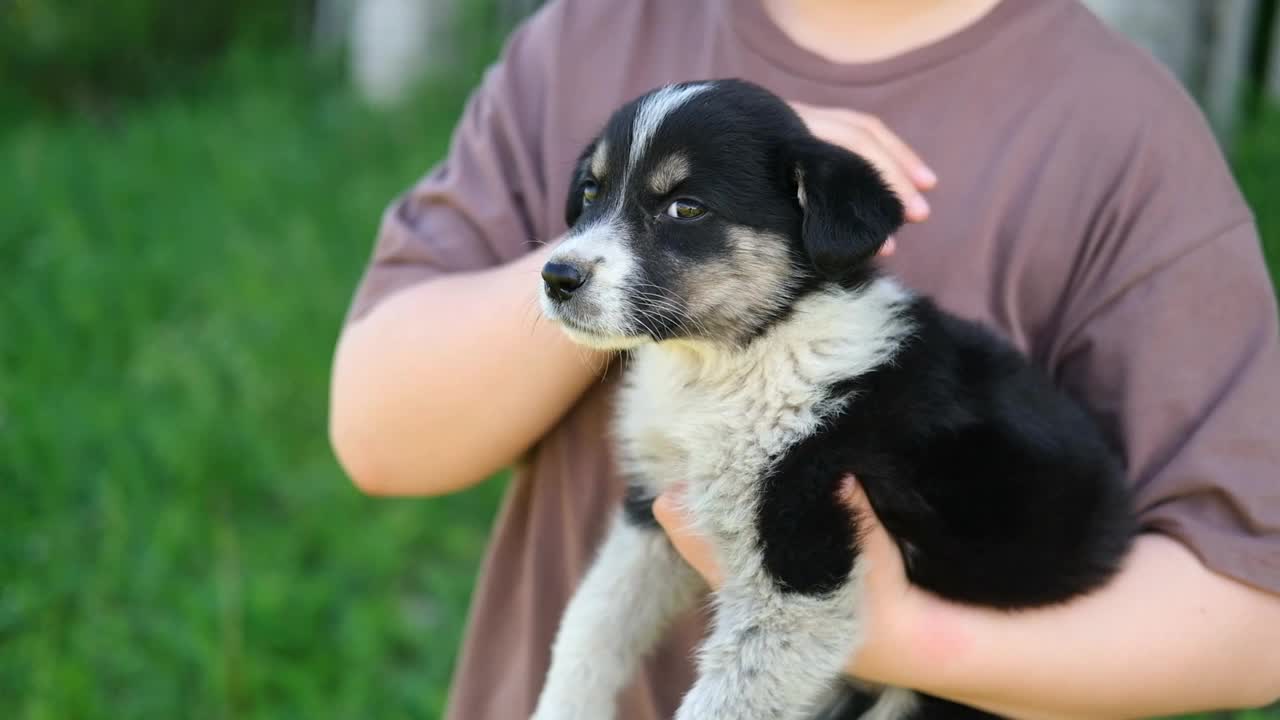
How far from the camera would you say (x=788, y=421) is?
84.4 inches

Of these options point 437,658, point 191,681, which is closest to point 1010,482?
point 437,658

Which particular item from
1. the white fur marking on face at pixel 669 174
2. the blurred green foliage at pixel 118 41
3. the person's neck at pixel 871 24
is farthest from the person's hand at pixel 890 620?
the blurred green foliage at pixel 118 41

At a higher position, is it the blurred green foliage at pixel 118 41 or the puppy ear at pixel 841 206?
the puppy ear at pixel 841 206

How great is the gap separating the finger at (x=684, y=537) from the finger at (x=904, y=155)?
2.30 ft

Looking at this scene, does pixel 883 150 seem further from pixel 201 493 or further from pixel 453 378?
pixel 201 493

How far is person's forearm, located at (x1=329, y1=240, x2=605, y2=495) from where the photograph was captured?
2.27 m

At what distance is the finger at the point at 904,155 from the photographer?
213 centimetres

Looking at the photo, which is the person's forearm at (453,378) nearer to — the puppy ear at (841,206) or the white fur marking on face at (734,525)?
the white fur marking on face at (734,525)

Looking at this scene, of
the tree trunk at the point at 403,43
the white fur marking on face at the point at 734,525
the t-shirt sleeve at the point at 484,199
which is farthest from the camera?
the tree trunk at the point at 403,43

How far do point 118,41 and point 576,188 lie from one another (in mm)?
15191

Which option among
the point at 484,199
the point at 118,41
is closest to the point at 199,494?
the point at 484,199

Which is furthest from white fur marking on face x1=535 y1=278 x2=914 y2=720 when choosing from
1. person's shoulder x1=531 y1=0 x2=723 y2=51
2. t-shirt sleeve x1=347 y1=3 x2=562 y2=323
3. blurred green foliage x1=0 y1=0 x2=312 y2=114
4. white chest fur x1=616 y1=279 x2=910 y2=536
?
blurred green foliage x1=0 y1=0 x2=312 y2=114

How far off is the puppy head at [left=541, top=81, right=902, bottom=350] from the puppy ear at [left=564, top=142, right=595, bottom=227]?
0.35 ft

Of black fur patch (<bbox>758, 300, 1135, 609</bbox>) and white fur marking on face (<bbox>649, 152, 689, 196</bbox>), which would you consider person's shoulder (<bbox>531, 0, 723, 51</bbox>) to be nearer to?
white fur marking on face (<bbox>649, 152, 689, 196</bbox>)
